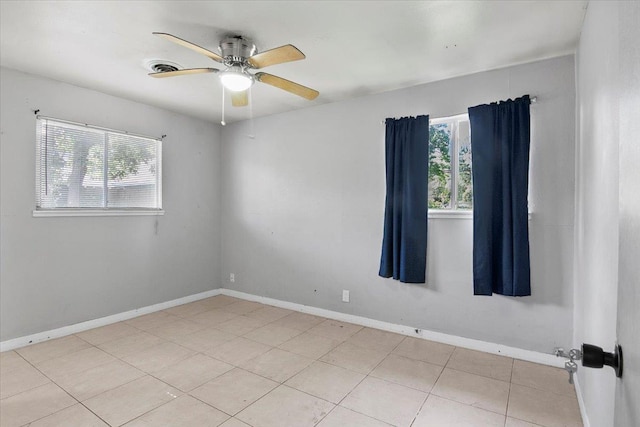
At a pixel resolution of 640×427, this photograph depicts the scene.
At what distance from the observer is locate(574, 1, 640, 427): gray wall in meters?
0.61

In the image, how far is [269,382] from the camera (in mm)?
2414

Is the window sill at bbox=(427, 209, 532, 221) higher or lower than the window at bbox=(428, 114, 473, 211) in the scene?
lower

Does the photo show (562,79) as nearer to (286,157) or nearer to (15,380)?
(286,157)

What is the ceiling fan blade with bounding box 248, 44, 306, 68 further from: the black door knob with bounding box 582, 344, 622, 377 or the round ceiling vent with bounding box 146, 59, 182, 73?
the black door knob with bounding box 582, 344, 622, 377

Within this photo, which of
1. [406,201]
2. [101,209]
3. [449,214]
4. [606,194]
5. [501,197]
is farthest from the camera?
[101,209]

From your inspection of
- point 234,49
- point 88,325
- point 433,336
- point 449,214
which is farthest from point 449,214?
point 88,325

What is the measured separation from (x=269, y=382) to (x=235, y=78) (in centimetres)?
227

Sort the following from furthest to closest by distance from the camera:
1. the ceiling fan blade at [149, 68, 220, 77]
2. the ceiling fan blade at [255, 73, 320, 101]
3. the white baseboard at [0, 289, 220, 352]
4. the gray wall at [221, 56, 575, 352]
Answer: the white baseboard at [0, 289, 220, 352], the gray wall at [221, 56, 575, 352], the ceiling fan blade at [255, 73, 320, 101], the ceiling fan blade at [149, 68, 220, 77]

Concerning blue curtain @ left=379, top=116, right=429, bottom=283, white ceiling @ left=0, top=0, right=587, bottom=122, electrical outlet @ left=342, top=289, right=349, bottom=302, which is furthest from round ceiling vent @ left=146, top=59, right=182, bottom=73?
electrical outlet @ left=342, top=289, right=349, bottom=302

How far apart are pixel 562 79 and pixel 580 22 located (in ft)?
1.70

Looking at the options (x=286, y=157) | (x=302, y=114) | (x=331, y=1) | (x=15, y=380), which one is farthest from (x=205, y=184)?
(x=331, y=1)

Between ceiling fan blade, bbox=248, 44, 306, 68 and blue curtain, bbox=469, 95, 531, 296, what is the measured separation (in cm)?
171

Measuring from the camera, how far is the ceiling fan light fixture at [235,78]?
7.77 ft

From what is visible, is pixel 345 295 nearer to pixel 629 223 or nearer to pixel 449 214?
pixel 449 214
